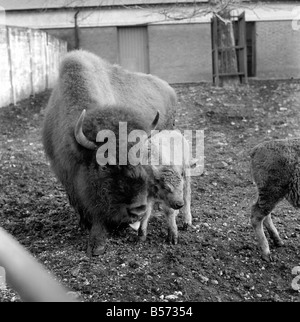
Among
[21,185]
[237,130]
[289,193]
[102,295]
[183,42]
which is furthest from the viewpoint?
[183,42]

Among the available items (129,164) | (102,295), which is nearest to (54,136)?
(129,164)

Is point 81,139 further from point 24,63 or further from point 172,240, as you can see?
point 24,63

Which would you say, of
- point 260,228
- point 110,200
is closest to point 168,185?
point 110,200

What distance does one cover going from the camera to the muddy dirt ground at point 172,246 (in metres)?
3.86

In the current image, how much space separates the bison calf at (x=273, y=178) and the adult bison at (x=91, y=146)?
117 centimetres

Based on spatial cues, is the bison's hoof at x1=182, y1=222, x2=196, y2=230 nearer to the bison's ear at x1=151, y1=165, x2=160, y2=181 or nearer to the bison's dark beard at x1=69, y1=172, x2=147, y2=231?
the bison's ear at x1=151, y1=165, x2=160, y2=181

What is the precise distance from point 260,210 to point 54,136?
7.49 ft

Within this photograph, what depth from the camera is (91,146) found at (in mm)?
3908

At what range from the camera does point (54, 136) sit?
484cm

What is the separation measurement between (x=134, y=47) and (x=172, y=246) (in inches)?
603

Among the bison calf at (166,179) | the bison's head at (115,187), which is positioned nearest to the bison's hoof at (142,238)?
the bison calf at (166,179)

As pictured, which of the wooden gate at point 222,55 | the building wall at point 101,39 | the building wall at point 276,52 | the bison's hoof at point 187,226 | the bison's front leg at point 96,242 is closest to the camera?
the bison's front leg at point 96,242

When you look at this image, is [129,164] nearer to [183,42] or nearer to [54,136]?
[54,136]

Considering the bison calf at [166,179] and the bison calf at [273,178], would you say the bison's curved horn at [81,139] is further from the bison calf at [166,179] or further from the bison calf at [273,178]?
the bison calf at [273,178]
